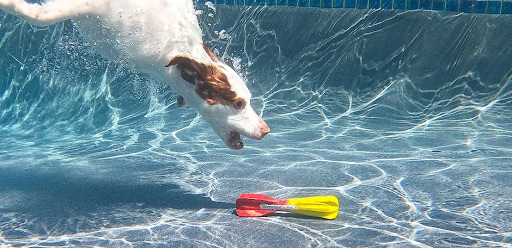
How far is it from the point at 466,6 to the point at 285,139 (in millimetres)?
4212

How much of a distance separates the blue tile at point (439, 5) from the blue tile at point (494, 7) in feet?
2.32

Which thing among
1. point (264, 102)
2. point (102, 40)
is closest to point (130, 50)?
point (102, 40)

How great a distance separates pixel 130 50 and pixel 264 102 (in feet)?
14.7

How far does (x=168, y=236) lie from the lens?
3354 millimetres

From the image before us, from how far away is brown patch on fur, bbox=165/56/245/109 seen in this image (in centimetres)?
334

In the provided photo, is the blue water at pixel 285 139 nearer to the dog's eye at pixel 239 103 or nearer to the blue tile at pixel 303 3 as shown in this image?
the blue tile at pixel 303 3

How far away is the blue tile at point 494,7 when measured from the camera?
307 inches

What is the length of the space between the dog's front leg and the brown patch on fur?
767 millimetres

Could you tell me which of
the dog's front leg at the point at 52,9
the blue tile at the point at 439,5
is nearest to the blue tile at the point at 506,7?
the blue tile at the point at 439,5

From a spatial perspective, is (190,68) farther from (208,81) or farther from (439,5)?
(439,5)

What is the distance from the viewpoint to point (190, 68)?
3.36 m

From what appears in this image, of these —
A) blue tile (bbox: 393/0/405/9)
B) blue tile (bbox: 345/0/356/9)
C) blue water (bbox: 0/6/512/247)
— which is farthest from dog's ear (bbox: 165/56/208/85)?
blue tile (bbox: 393/0/405/9)

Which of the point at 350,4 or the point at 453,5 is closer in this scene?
the point at 453,5

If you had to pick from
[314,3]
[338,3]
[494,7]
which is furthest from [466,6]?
[314,3]
